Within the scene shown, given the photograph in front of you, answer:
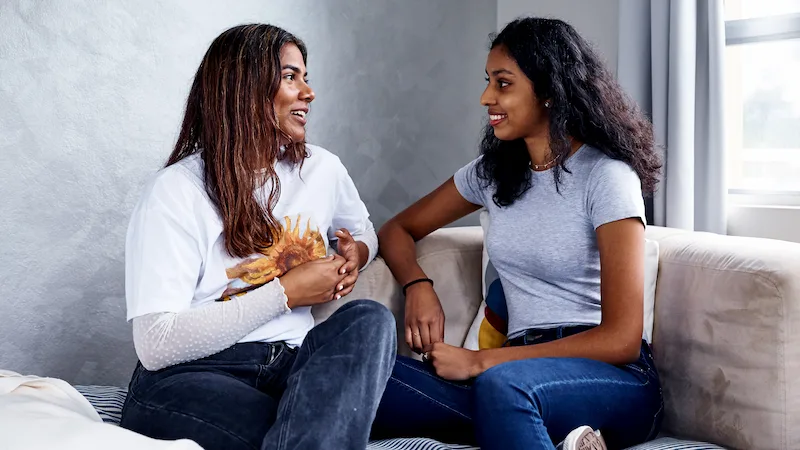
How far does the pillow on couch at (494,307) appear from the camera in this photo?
1745mm

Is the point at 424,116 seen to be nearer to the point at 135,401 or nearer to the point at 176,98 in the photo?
the point at 176,98

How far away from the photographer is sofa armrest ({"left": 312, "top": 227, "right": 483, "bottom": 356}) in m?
1.93

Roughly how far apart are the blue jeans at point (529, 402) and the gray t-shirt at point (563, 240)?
5cm

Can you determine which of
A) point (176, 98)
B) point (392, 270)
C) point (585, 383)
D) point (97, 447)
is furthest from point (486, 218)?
point (97, 447)

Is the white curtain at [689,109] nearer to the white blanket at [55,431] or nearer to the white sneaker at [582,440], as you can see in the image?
the white sneaker at [582,440]

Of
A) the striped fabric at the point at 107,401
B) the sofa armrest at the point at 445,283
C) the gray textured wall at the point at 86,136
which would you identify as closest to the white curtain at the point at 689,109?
the sofa armrest at the point at 445,283

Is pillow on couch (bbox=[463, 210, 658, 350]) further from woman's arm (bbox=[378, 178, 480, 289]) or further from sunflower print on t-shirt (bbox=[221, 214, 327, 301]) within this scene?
sunflower print on t-shirt (bbox=[221, 214, 327, 301])

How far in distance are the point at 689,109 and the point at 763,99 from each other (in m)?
0.23

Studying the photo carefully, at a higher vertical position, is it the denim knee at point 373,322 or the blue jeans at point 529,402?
the denim knee at point 373,322

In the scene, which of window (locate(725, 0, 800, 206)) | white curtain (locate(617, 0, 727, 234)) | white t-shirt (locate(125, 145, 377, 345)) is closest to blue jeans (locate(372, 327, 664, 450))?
white t-shirt (locate(125, 145, 377, 345))

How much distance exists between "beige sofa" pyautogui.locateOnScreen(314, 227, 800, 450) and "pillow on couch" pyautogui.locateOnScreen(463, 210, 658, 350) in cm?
3

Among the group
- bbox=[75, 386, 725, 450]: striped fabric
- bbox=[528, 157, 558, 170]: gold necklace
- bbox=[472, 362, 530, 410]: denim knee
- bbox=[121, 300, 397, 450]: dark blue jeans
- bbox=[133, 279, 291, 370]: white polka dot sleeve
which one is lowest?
bbox=[75, 386, 725, 450]: striped fabric

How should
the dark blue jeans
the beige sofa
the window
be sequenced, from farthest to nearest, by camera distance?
the window < the beige sofa < the dark blue jeans

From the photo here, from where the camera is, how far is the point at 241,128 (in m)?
1.57
